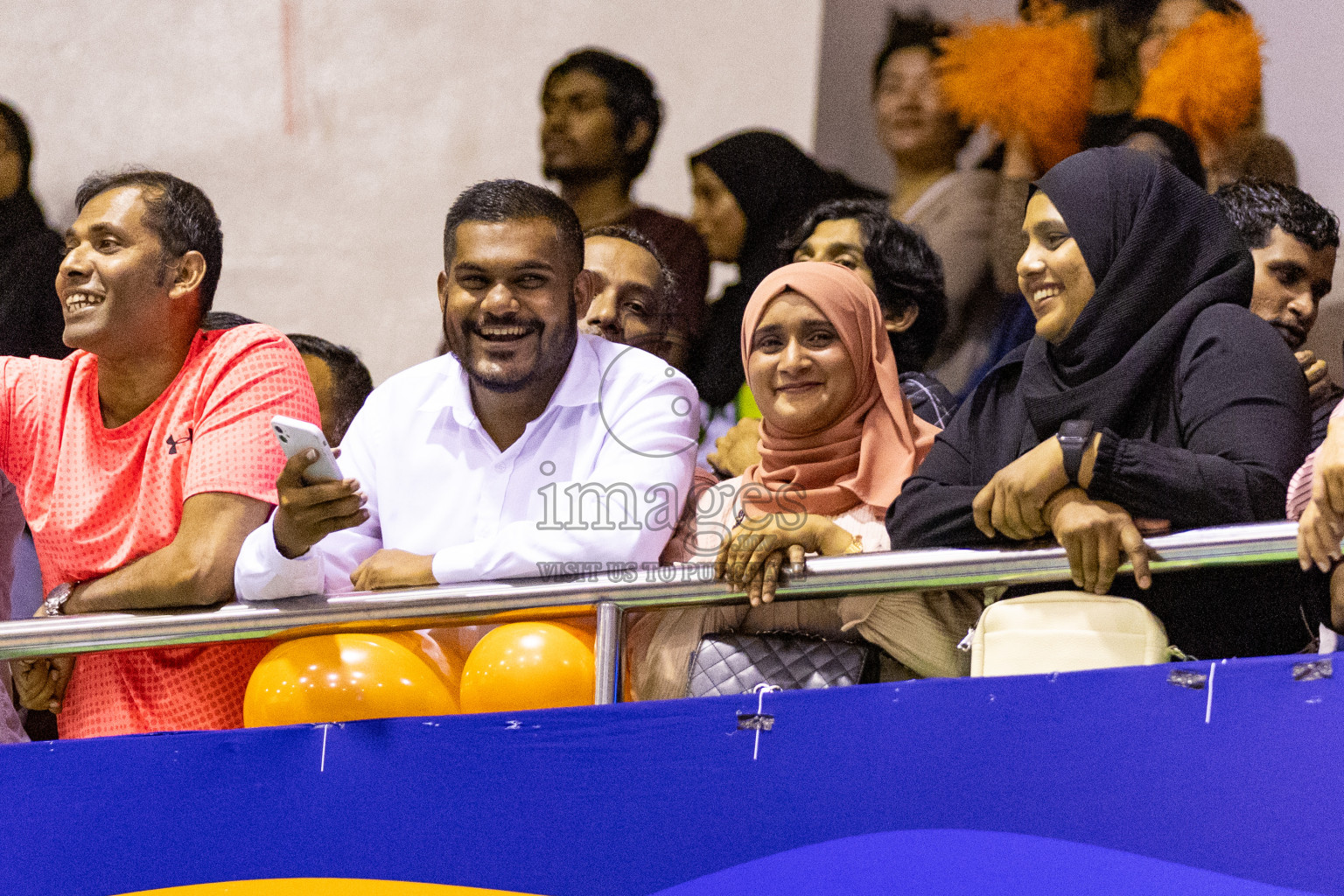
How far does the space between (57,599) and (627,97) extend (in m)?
2.03

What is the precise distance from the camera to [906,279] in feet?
9.83

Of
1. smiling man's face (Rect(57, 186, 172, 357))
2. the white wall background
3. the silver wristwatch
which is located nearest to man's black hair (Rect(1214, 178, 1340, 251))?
the white wall background

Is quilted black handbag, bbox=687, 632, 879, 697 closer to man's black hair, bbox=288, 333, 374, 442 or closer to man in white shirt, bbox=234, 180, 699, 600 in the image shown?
man in white shirt, bbox=234, 180, 699, 600

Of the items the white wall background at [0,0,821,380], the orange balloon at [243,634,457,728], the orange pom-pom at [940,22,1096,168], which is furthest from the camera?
the white wall background at [0,0,821,380]

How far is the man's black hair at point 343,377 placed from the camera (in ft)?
10.7

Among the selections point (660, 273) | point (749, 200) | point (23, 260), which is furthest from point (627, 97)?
point (23, 260)

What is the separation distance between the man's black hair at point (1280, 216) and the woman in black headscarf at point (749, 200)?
3.51 feet

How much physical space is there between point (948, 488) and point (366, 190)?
9.99 feet

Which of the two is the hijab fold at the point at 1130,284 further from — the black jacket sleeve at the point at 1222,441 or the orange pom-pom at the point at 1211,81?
the orange pom-pom at the point at 1211,81

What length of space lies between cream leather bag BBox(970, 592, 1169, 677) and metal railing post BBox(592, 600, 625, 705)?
1.63 ft

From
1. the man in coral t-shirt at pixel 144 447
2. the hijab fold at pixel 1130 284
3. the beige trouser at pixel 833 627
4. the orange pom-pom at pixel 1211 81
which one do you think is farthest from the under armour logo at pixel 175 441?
the orange pom-pom at pixel 1211 81

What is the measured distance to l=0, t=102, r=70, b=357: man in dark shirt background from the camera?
3572mm

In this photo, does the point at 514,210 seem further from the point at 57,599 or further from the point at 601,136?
the point at 601,136

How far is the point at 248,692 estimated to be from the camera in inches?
85.4
